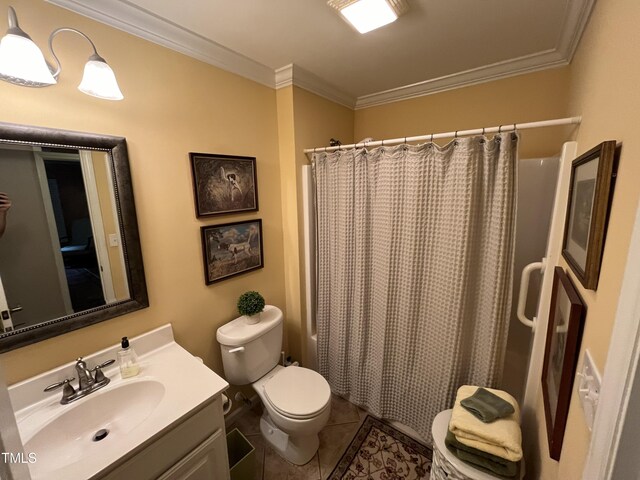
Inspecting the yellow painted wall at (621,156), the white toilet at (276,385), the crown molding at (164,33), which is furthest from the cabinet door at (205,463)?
the crown molding at (164,33)

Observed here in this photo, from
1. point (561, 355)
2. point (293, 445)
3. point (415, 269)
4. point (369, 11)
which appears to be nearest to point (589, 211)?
point (561, 355)

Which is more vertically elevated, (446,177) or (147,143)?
(147,143)

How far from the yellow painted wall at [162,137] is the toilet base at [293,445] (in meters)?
0.57

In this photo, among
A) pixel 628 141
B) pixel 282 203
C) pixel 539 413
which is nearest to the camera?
pixel 628 141

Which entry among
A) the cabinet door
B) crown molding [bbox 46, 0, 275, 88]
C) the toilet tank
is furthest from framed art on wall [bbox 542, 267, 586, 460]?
crown molding [bbox 46, 0, 275, 88]

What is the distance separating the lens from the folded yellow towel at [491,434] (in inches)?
40.6

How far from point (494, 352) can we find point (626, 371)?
1090mm

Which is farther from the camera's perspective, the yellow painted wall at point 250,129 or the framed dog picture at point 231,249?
the framed dog picture at point 231,249

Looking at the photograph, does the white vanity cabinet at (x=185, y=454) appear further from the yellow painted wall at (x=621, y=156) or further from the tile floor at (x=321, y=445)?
the yellow painted wall at (x=621, y=156)

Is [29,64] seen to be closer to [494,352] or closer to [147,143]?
[147,143]

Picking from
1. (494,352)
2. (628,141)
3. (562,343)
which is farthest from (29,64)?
(494,352)

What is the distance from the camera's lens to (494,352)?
137 cm

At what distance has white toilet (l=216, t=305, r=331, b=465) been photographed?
4.81 feet

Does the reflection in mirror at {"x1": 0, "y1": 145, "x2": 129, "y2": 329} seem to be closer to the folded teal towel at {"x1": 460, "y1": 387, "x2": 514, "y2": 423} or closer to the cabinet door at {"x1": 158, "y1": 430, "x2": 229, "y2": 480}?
the cabinet door at {"x1": 158, "y1": 430, "x2": 229, "y2": 480}
